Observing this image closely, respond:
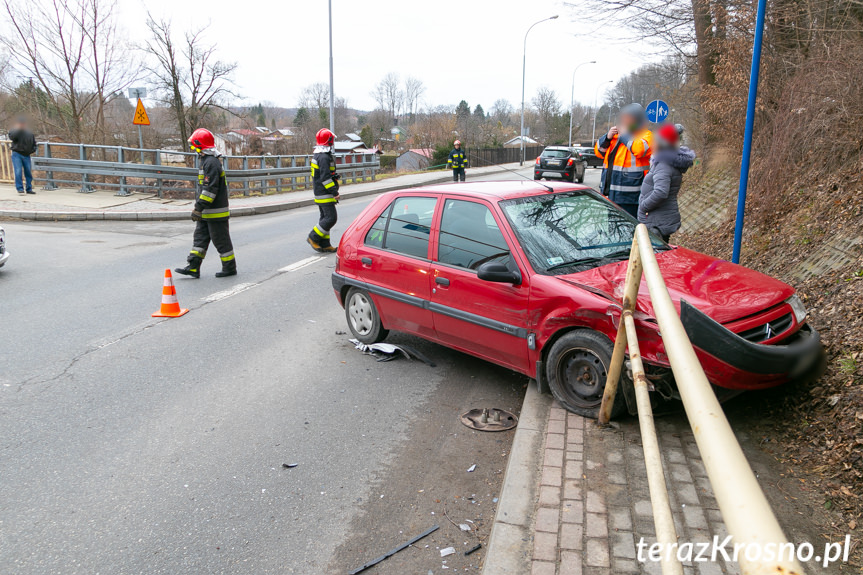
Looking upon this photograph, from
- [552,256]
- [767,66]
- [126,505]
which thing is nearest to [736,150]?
[767,66]

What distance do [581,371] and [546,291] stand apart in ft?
2.01

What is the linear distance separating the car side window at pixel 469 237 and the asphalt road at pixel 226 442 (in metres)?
1.11

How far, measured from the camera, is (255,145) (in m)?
37.3

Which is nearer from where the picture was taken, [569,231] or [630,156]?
[569,231]

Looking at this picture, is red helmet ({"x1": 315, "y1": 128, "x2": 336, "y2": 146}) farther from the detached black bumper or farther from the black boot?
the detached black bumper

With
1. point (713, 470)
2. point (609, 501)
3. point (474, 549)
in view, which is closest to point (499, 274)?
point (609, 501)

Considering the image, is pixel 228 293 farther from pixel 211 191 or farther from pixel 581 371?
pixel 581 371

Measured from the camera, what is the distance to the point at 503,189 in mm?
5473

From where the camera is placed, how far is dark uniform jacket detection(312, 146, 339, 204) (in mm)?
11477

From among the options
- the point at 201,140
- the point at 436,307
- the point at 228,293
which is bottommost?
the point at 228,293

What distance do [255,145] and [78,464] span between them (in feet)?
117

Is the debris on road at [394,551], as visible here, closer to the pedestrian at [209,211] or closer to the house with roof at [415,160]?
the pedestrian at [209,211]

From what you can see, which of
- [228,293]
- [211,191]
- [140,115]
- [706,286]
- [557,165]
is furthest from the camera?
[557,165]

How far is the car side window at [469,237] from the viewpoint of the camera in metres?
4.94
